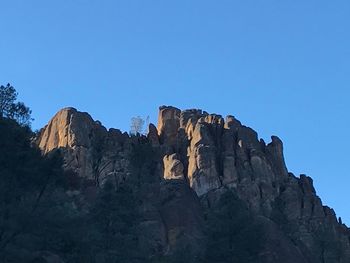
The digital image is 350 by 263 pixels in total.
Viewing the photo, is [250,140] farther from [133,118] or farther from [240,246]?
[240,246]

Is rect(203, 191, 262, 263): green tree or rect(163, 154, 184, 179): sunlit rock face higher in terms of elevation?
rect(163, 154, 184, 179): sunlit rock face

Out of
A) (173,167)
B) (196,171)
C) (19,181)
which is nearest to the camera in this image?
(19,181)

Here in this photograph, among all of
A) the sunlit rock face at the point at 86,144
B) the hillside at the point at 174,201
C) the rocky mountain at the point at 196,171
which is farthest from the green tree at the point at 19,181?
the sunlit rock face at the point at 86,144

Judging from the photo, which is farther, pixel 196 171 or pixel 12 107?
pixel 196 171

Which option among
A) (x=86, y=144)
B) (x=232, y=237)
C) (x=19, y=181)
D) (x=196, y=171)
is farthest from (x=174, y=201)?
(x=19, y=181)

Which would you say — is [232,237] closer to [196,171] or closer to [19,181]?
[19,181]

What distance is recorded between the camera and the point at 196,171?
114 meters

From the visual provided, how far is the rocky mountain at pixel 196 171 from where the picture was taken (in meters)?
93.6

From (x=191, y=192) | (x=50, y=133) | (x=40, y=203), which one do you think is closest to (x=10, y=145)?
(x=40, y=203)

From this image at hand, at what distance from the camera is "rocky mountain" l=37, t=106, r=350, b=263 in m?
93.6

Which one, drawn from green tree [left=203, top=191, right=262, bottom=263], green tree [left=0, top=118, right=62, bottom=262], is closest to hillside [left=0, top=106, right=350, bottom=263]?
green tree [left=203, top=191, right=262, bottom=263]

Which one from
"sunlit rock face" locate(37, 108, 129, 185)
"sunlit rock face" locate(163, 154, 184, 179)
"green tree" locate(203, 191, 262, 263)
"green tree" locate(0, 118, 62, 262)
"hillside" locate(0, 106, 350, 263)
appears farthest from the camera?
"sunlit rock face" locate(163, 154, 184, 179)

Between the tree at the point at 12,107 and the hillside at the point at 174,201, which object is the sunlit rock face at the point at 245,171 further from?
the tree at the point at 12,107

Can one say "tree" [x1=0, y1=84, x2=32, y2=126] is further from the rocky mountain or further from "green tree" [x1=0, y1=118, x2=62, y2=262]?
the rocky mountain
